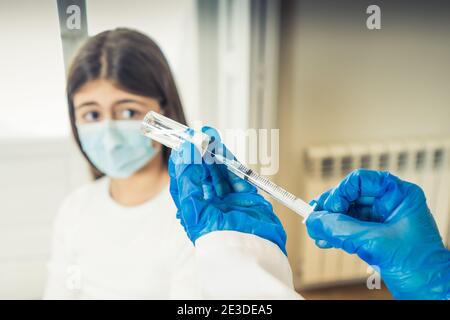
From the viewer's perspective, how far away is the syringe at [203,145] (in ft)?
2.17

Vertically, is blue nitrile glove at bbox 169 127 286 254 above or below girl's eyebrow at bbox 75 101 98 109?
below

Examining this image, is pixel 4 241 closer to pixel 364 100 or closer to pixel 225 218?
pixel 225 218

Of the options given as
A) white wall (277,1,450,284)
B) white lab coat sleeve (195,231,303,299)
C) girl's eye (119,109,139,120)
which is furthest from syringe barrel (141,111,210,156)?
white wall (277,1,450,284)

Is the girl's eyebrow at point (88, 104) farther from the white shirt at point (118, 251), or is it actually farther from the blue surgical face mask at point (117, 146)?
the white shirt at point (118, 251)

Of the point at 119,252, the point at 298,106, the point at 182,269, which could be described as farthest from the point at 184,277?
the point at 298,106

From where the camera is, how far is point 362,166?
1.52 metres

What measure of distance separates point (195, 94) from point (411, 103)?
2.99 feet

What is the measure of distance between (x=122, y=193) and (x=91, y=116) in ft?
0.85

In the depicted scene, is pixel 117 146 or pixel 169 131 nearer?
pixel 169 131

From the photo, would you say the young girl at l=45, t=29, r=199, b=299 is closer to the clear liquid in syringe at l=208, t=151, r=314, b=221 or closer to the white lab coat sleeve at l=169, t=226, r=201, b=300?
the white lab coat sleeve at l=169, t=226, r=201, b=300

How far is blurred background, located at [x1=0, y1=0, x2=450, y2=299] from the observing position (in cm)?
133

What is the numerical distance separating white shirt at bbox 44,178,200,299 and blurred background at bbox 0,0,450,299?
13.5 inches

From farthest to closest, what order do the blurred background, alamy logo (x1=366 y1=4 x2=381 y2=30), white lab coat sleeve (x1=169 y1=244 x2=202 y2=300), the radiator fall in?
1. the radiator
2. the blurred background
3. alamy logo (x1=366 y1=4 x2=381 y2=30)
4. white lab coat sleeve (x1=169 y1=244 x2=202 y2=300)

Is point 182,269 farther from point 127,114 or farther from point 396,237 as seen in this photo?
point 396,237
